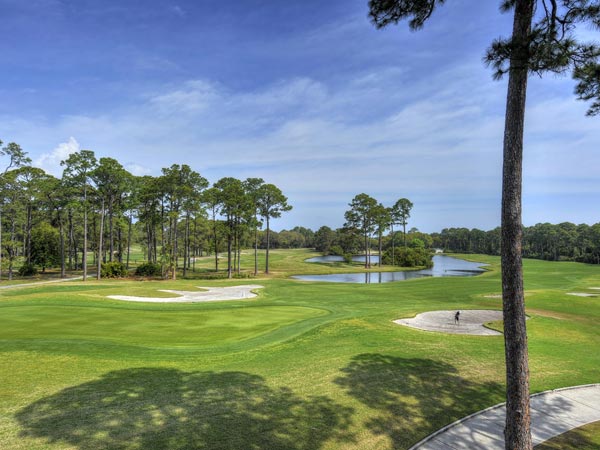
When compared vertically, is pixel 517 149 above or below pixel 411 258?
above

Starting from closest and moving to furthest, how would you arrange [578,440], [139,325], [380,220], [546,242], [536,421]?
[578,440], [536,421], [139,325], [380,220], [546,242]

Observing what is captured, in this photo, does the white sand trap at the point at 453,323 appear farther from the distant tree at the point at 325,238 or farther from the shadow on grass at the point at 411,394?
the distant tree at the point at 325,238

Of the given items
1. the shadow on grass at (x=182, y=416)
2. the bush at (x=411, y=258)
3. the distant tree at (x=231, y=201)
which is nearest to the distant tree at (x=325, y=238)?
the bush at (x=411, y=258)

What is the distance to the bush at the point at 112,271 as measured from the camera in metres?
44.9

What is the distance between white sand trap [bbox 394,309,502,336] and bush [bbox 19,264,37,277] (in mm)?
54380

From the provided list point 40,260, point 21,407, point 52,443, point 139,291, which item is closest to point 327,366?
point 52,443

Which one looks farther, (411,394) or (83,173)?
(83,173)

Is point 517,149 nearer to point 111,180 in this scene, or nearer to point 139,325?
point 139,325

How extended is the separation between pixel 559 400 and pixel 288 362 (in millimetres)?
8101

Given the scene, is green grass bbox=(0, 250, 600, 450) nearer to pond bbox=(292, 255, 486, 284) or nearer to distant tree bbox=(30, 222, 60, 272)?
pond bbox=(292, 255, 486, 284)

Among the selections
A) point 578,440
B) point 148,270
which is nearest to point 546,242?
point 148,270

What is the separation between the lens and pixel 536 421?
26.1 ft

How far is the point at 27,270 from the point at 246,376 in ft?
178

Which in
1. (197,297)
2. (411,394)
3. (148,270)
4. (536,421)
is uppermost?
(411,394)
